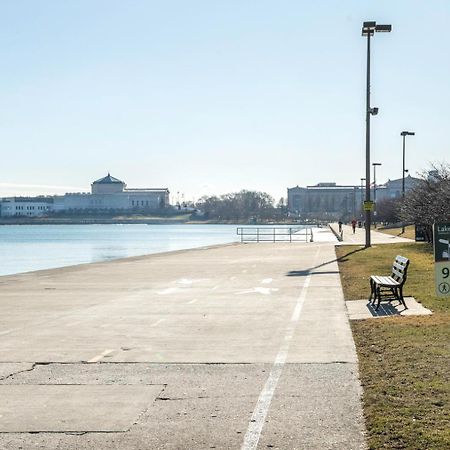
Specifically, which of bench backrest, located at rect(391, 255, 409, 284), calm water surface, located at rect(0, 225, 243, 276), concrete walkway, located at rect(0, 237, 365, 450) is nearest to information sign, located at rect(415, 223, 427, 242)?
calm water surface, located at rect(0, 225, 243, 276)

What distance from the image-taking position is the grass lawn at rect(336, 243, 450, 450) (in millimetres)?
6461

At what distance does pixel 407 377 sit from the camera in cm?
852

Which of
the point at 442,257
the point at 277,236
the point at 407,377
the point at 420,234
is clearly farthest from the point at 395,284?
the point at 277,236

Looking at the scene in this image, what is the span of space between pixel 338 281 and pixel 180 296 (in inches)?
235

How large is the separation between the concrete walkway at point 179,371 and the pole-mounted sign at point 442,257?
5.67 feet

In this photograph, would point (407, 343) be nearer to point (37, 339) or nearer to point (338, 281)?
point (37, 339)

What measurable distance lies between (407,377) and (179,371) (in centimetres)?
284

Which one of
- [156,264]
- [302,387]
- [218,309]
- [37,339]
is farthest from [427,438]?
[156,264]

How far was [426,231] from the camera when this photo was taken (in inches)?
1777

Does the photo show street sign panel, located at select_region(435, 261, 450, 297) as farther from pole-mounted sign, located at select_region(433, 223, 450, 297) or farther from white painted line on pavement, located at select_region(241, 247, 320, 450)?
white painted line on pavement, located at select_region(241, 247, 320, 450)

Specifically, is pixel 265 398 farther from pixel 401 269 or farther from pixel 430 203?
pixel 430 203

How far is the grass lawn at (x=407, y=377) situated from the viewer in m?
6.46

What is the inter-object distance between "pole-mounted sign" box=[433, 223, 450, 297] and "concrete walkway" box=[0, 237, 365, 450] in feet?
5.67

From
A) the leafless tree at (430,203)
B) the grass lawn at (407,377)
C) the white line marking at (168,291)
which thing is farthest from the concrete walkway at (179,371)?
the leafless tree at (430,203)
